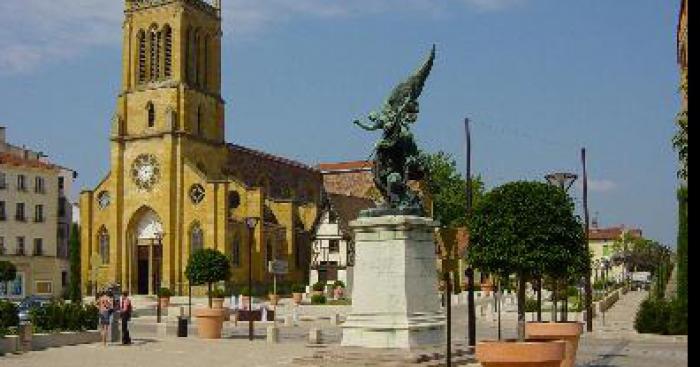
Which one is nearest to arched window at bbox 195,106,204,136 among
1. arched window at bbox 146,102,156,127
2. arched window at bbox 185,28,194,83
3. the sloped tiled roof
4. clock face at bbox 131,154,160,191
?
arched window at bbox 185,28,194,83

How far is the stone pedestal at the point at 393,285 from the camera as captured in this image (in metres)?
17.4

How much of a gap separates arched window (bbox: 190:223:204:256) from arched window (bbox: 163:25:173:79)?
486 inches

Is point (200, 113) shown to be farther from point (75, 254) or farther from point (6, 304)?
point (6, 304)

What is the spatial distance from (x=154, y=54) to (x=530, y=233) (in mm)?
57375

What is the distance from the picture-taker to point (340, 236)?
75500 mm

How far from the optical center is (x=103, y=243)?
6981 cm

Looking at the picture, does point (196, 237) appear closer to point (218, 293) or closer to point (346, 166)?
point (218, 293)

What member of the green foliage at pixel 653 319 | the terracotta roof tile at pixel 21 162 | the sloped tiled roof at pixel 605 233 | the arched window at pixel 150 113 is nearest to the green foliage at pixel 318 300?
the arched window at pixel 150 113

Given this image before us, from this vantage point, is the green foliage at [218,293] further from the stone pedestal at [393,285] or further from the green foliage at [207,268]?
the stone pedestal at [393,285]

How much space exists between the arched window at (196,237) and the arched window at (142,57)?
13121mm

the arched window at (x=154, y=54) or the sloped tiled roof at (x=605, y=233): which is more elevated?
the arched window at (x=154, y=54)

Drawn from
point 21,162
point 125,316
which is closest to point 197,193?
point 21,162
